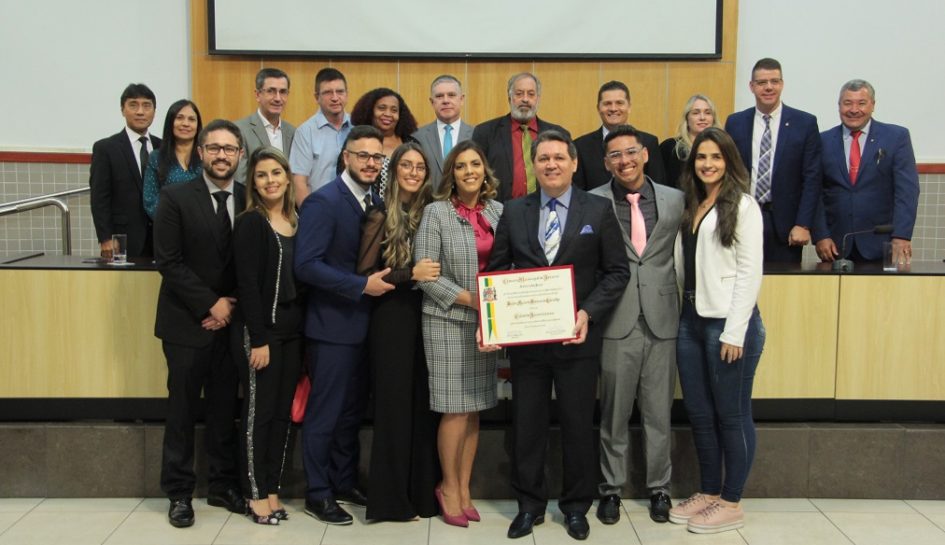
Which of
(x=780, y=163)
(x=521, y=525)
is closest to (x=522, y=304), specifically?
(x=521, y=525)

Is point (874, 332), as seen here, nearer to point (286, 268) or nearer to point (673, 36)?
point (286, 268)

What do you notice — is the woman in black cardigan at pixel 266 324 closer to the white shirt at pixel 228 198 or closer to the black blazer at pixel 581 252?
the white shirt at pixel 228 198

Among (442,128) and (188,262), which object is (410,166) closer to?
(188,262)

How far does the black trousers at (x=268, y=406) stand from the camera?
3.82 meters

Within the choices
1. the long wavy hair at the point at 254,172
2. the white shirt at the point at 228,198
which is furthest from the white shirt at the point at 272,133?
the long wavy hair at the point at 254,172

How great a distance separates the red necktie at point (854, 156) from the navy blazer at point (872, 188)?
2 centimetres

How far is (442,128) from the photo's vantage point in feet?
16.2

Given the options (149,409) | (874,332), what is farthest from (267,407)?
(874,332)

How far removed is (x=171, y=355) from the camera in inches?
151

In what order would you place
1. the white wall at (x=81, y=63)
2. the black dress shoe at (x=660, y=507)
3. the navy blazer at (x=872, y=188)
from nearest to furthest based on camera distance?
the black dress shoe at (x=660, y=507)
the navy blazer at (x=872, y=188)
the white wall at (x=81, y=63)

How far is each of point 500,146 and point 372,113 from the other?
27.3 inches

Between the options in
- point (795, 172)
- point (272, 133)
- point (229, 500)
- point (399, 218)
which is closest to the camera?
point (399, 218)

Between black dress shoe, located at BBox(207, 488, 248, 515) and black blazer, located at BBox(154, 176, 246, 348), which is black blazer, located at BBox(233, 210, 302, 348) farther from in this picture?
black dress shoe, located at BBox(207, 488, 248, 515)

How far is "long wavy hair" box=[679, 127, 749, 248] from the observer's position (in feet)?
12.2
